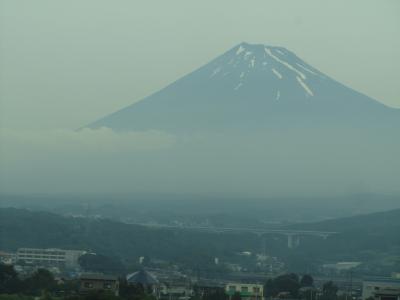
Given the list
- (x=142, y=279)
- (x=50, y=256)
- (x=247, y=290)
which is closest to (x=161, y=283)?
(x=142, y=279)

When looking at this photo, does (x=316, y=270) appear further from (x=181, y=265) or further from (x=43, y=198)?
(x=43, y=198)

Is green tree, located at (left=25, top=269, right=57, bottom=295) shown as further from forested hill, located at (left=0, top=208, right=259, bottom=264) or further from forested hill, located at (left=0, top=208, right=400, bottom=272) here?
forested hill, located at (left=0, top=208, right=259, bottom=264)

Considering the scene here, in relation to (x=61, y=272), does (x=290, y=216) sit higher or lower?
higher

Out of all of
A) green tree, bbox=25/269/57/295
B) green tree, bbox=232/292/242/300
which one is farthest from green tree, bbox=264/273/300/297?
green tree, bbox=25/269/57/295

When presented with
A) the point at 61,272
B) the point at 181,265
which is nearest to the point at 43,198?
the point at 181,265

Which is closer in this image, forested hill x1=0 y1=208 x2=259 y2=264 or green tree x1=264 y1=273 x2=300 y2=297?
green tree x1=264 y1=273 x2=300 y2=297

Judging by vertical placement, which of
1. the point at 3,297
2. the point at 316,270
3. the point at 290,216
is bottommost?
the point at 3,297
